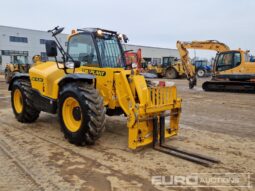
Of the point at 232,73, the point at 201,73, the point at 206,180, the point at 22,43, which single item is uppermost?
the point at 22,43

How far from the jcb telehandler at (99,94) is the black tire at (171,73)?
19566 mm

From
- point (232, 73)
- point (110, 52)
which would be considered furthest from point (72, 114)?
point (232, 73)

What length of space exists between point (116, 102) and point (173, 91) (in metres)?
1.15

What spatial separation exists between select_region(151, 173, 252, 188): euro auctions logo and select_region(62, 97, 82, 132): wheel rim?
196cm

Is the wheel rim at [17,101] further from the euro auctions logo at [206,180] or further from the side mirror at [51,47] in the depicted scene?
the euro auctions logo at [206,180]

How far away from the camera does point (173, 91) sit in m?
5.18

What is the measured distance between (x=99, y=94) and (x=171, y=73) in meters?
21.2

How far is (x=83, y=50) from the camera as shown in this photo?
5625 millimetres

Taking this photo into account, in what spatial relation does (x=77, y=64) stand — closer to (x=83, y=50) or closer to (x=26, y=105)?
(x=83, y=50)

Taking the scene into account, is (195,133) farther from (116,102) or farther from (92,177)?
(92,177)

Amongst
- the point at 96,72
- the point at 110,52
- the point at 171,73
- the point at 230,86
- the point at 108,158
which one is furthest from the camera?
the point at 171,73

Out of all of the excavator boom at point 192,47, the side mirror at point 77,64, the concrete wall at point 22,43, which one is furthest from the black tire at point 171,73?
the concrete wall at point 22,43

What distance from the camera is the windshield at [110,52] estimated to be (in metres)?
5.47

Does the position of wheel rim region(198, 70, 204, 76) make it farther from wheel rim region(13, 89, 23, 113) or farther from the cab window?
the cab window
